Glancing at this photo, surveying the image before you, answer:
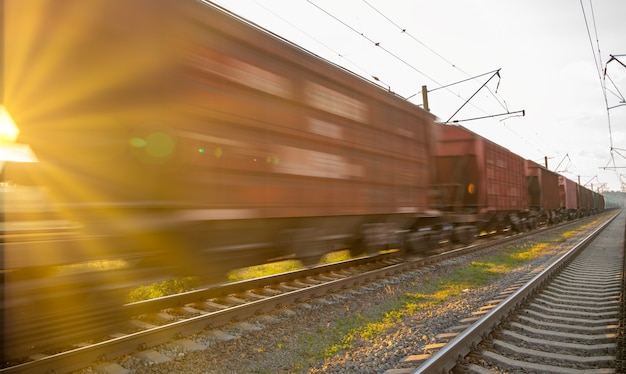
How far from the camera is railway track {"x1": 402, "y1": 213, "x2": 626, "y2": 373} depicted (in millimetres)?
3703

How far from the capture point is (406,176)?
856 cm

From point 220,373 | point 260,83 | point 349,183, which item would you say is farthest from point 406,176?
point 220,373

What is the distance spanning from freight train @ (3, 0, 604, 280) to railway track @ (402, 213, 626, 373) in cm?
253

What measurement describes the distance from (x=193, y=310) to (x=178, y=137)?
2.42 meters

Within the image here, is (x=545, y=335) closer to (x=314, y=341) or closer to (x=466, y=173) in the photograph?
(x=314, y=341)

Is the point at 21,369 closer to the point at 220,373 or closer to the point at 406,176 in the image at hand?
the point at 220,373

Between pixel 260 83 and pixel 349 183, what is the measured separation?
234 centimetres

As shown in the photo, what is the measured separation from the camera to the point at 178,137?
407 centimetres

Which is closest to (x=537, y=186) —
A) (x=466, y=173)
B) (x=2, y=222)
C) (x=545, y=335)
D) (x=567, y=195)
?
(x=567, y=195)

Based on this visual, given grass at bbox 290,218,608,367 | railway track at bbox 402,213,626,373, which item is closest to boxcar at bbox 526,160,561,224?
grass at bbox 290,218,608,367

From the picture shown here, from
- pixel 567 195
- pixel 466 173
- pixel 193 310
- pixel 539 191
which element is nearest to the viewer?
pixel 193 310

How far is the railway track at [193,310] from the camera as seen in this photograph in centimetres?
368

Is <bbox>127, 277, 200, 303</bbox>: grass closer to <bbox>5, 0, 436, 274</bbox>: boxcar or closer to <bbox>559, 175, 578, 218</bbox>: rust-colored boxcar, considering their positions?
<bbox>5, 0, 436, 274</bbox>: boxcar

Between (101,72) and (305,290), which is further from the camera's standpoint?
(305,290)
